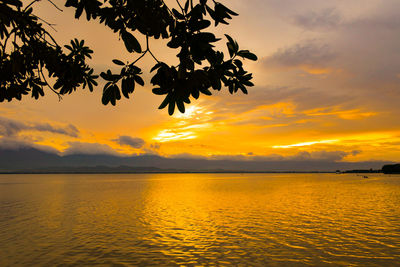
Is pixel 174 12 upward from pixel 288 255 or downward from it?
upward

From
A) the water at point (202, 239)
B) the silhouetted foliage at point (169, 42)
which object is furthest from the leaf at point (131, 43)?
the water at point (202, 239)

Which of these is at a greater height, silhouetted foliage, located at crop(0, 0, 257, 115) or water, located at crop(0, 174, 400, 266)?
silhouetted foliage, located at crop(0, 0, 257, 115)

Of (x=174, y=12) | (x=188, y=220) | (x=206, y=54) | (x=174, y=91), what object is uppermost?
(x=174, y=12)

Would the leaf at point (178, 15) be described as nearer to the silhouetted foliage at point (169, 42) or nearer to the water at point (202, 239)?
the silhouetted foliage at point (169, 42)

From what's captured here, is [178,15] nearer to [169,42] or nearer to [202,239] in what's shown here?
[169,42]

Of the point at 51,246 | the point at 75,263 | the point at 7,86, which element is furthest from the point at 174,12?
the point at 51,246

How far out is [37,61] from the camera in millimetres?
7695

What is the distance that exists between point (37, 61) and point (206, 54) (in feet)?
20.3

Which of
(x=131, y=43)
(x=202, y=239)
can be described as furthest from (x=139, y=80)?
(x=202, y=239)

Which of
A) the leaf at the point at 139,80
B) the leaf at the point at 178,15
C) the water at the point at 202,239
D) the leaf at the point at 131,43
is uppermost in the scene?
the leaf at the point at 178,15

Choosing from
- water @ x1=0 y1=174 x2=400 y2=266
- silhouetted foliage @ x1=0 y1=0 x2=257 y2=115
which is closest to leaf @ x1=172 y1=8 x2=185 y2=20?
silhouetted foliage @ x1=0 y1=0 x2=257 y2=115

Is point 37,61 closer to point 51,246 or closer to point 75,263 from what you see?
point 75,263

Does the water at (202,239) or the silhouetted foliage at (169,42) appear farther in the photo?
the water at (202,239)

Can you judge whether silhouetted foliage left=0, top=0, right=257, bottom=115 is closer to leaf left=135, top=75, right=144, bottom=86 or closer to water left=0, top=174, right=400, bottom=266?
leaf left=135, top=75, right=144, bottom=86
